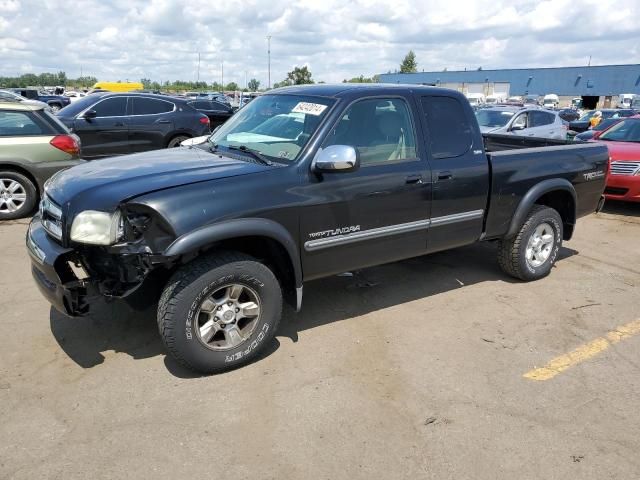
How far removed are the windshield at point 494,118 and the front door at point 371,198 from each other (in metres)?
8.48

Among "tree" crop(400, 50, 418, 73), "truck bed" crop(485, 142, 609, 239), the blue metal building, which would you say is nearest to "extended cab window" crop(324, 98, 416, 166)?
"truck bed" crop(485, 142, 609, 239)

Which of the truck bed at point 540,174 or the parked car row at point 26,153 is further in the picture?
the parked car row at point 26,153

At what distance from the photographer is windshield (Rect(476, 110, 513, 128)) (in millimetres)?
11992

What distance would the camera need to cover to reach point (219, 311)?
345 cm

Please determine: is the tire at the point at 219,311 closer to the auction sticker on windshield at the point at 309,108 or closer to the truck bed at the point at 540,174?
the auction sticker on windshield at the point at 309,108

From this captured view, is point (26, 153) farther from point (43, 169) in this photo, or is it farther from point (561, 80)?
point (561, 80)

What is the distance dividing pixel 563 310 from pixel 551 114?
9911 mm

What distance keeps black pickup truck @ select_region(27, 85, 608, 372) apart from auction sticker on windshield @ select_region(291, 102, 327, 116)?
0.01 meters

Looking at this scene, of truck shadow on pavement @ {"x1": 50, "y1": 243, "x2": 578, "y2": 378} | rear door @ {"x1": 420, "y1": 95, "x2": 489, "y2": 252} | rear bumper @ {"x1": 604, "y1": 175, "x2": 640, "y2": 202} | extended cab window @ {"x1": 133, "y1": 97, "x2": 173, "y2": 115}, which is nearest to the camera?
truck shadow on pavement @ {"x1": 50, "y1": 243, "x2": 578, "y2": 378}

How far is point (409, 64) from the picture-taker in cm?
9844

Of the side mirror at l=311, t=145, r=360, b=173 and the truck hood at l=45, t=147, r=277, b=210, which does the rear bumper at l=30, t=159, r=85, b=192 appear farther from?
the side mirror at l=311, t=145, r=360, b=173

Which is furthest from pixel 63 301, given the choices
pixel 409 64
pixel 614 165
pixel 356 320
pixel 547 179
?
pixel 409 64

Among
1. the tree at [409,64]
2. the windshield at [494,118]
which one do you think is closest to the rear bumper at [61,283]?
the windshield at [494,118]

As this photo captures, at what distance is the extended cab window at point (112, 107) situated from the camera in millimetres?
10694
